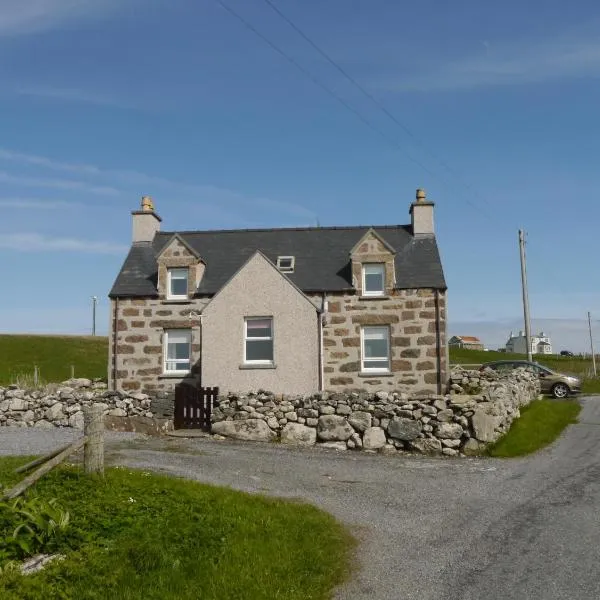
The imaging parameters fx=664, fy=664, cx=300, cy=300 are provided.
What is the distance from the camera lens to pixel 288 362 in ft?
82.0

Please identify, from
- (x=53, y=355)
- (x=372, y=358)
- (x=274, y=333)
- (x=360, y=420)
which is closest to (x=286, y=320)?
(x=274, y=333)

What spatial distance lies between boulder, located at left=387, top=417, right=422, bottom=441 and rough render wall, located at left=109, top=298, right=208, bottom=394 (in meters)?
10.7

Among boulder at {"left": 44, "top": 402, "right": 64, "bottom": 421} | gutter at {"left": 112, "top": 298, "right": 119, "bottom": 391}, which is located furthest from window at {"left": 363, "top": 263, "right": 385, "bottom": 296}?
boulder at {"left": 44, "top": 402, "right": 64, "bottom": 421}

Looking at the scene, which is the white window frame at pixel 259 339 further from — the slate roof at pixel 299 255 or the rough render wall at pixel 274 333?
the slate roof at pixel 299 255

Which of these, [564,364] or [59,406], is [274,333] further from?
[564,364]

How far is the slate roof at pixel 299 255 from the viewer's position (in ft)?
93.3

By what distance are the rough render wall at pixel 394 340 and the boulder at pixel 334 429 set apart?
6700 millimetres

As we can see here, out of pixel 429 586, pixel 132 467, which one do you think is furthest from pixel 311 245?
pixel 429 586

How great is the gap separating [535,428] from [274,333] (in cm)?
982

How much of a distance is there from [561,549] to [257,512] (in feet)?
14.8

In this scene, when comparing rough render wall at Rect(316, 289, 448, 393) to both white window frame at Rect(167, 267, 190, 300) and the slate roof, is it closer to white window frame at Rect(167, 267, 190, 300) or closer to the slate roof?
the slate roof

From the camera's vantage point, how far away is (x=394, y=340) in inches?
1076

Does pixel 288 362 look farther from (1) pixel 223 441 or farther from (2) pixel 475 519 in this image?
(2) pixel 475 519

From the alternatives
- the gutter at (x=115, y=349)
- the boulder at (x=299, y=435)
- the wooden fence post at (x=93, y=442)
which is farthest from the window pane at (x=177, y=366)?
the wooden fence post at (x=93, y=442)
